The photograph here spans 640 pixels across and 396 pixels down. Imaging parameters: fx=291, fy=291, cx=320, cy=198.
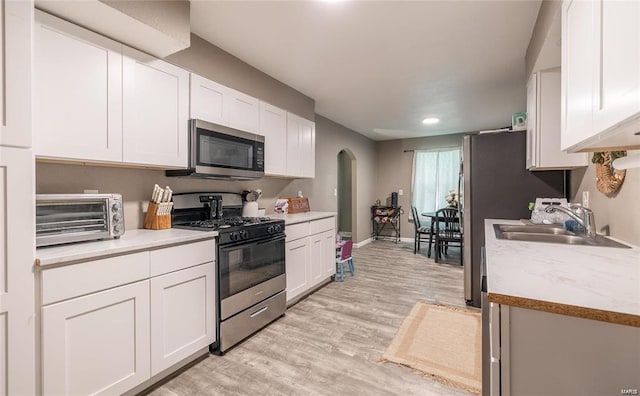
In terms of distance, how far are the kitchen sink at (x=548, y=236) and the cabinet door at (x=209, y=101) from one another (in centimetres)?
230

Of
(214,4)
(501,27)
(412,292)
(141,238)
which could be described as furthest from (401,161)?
(141,238)

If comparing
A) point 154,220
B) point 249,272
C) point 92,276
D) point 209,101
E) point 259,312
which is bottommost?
point 259,312

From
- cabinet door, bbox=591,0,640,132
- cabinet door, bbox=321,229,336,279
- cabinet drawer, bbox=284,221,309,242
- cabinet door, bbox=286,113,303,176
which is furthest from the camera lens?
cabinet door, bbox=321,229,336,279

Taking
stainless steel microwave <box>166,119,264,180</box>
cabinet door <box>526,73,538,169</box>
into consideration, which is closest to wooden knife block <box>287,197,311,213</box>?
stainless steel microwave <box>166,119,264,180</box>

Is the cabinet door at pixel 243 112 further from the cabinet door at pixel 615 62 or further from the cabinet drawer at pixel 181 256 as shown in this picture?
the cabinet door at pixel 615 62

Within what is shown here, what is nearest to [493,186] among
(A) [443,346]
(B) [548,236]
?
(B) [548,236]

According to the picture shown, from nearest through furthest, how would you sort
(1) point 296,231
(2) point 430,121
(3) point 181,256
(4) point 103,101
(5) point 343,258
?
(4) point 103,101, (3) point 181,256, (1) point 296,231, (5) point 343,258, (2) point 430,121

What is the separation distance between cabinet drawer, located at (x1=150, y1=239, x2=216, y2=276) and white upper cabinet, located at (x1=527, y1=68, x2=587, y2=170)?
8.33ft

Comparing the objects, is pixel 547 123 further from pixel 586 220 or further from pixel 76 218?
pixel 76 218

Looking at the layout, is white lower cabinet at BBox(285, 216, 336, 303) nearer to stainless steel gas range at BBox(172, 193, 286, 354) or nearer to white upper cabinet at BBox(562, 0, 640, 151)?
stainless steel gas range at BBox(172, 193, 286, 354)

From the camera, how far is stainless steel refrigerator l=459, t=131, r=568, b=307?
9.02 ft

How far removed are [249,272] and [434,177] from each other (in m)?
5.25

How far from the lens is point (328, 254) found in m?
3.64

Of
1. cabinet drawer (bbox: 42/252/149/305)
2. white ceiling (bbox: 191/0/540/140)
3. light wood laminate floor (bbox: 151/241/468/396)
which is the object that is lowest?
light wood laminate floor (bbox: 151/241/468/396)
